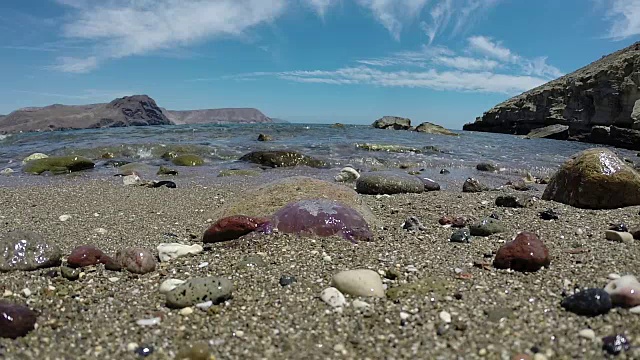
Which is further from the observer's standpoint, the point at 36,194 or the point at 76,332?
the point at 36,194

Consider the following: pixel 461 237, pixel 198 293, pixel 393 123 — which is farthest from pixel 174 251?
pixel 393 123

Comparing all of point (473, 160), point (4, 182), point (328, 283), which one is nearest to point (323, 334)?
point (328, 283)

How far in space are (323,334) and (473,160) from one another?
489 inches

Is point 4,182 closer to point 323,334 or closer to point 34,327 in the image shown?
point 34,327

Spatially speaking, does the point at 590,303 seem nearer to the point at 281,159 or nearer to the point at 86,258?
the point at 86,258

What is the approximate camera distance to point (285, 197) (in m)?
4.95

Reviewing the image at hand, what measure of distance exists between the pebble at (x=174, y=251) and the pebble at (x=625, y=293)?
302cm

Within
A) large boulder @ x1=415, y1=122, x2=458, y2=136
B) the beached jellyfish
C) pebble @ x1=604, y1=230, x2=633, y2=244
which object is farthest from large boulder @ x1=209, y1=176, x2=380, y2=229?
large boulder @ x1=415, y1=122, x2=458, y2=136

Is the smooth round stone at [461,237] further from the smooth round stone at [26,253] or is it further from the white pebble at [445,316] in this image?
the smooth round stone at [26,253]

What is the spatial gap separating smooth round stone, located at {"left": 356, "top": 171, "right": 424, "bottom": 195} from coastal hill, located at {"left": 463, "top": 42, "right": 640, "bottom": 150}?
22.6m

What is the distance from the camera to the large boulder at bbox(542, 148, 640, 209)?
5234 millimetres

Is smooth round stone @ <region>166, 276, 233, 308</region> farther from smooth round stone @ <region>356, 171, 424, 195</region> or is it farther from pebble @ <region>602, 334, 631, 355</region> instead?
smooth round stone @ <region>356, 171, 424, 195</region>

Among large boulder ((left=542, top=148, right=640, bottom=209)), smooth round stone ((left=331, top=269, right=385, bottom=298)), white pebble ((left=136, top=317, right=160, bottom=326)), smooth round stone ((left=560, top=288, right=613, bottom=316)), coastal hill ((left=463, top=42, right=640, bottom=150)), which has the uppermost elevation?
coastal hill ((left=463, top=42, right=640, bottom=150))

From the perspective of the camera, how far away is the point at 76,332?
232 centimetres
